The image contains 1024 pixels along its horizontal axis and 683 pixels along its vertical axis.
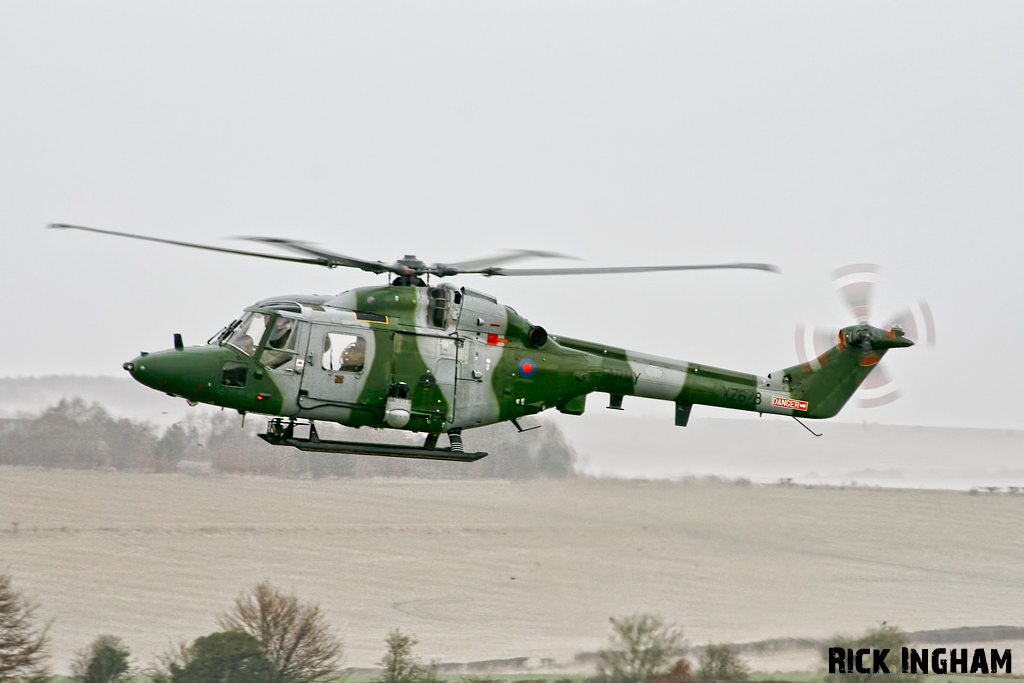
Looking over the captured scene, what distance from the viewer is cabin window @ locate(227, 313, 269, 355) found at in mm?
12250

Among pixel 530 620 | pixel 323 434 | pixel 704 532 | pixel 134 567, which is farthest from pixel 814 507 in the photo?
pixel 134 567

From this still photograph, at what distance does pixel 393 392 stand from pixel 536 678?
15.3m

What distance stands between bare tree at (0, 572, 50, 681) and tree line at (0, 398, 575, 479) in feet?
13.5

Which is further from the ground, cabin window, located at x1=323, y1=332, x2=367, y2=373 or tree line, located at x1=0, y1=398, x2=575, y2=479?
cabin window, located at x1=323, y1=332, x2=367, y2=373

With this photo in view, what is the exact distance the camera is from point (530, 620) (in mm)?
26344

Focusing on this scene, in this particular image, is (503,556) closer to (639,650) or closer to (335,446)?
(639,650)

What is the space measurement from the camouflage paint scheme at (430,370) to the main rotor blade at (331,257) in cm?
29

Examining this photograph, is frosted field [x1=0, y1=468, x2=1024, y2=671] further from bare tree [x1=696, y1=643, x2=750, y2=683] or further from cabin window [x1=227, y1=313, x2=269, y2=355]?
cabin window [x1=227, y1=313, x2=269, y2=355]

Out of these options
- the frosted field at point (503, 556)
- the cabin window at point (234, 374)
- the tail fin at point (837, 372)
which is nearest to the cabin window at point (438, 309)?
the cabin window at point (234, 374)

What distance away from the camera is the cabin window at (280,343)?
40.2 ft

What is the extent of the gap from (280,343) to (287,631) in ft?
60.1

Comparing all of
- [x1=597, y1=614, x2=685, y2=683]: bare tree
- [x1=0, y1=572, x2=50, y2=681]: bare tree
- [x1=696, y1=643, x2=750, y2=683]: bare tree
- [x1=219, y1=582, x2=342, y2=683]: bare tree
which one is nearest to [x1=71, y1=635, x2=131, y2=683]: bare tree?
[x1=0, y1=572, x2=50, y2=681]: bare tree

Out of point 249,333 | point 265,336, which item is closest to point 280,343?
point 265,336

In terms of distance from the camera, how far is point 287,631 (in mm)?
28578
